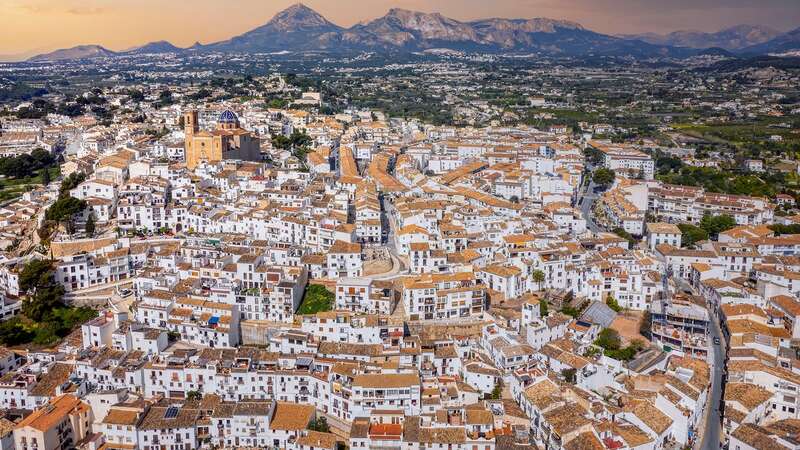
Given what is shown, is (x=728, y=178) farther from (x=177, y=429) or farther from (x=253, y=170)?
(x=177, y=429)

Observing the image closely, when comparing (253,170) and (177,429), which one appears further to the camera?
(253,170)

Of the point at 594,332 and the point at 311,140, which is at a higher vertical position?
the point at 311,140

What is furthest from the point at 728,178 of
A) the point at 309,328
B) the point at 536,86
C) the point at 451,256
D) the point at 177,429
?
the point at 536,86

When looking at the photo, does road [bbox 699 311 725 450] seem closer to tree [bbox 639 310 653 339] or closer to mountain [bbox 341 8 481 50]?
tree [bbox 639 310 653 339]

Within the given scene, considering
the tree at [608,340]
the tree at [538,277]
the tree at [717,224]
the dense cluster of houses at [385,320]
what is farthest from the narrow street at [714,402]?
the tree at [717,224]

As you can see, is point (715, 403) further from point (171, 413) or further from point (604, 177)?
point (604, 177)

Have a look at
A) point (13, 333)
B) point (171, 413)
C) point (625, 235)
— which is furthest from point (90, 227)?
point (625, 235)

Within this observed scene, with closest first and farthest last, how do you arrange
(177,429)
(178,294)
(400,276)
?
(177,429) < (178,294) < (400,276)
